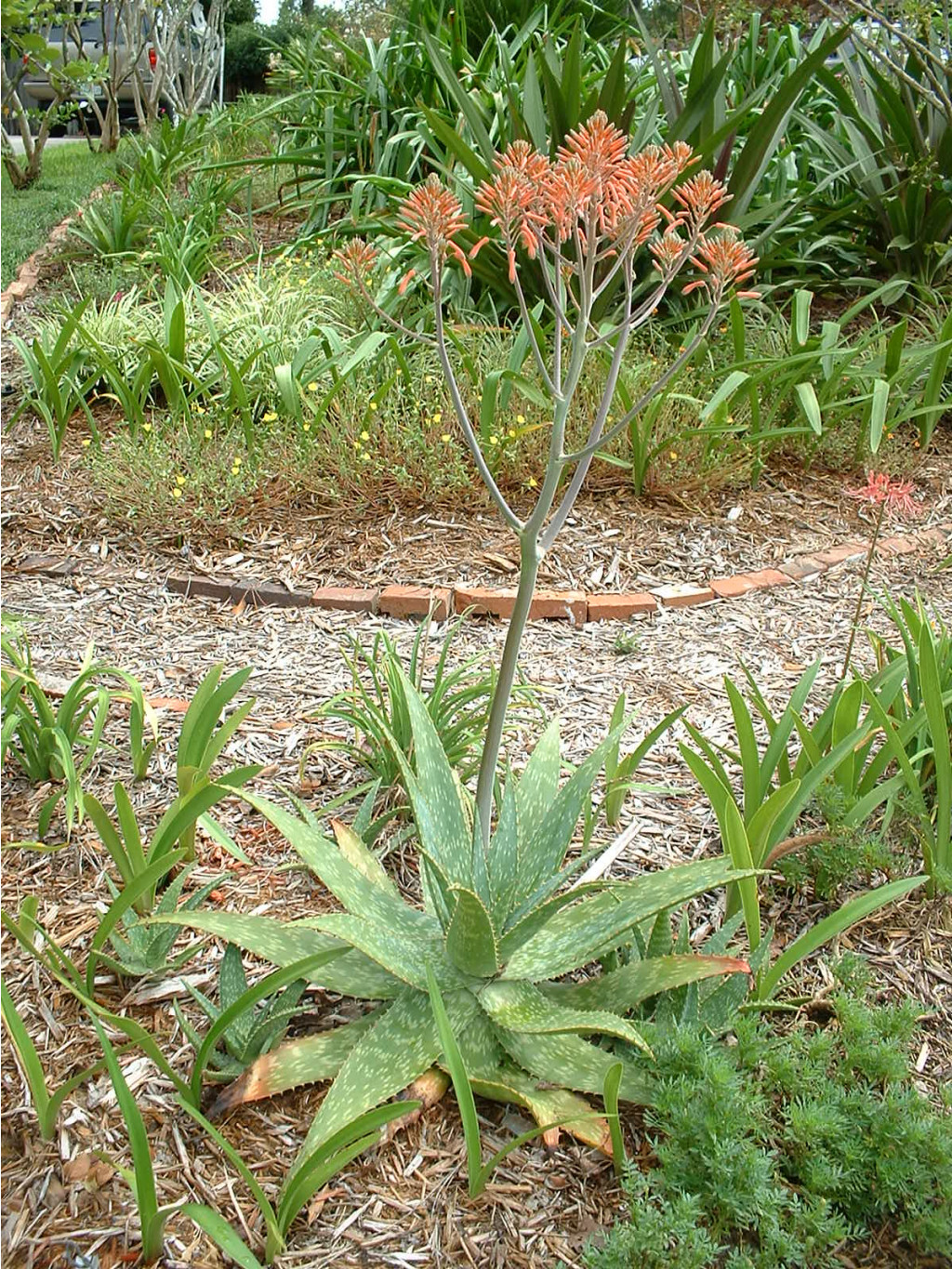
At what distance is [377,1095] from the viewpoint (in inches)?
54.6

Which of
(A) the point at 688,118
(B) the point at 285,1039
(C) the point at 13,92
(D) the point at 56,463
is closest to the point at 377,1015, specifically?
(B) the point at 285,1039

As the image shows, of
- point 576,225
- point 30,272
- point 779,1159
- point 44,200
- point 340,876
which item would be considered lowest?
point 779,1159

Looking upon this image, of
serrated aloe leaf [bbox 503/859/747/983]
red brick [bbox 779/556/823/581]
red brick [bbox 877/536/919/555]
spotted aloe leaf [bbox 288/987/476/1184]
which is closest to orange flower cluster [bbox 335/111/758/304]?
serrated aloe leaf [bbox 503/859/747/983]

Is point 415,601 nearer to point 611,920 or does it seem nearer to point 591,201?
point 611,920

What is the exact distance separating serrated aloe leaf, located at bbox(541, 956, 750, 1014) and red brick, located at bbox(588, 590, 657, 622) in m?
1.61

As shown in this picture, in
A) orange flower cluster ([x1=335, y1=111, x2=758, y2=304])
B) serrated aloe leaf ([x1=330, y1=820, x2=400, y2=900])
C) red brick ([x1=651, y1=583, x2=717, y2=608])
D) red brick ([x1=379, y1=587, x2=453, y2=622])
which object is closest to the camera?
orange flower cluster ([x1=335, y1=111, x2=758, y2=304])

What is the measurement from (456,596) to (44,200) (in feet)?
22.3

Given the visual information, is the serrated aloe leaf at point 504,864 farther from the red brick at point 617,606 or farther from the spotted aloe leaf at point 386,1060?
the red brick at point 617,606

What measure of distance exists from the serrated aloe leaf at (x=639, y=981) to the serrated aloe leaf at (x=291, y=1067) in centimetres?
30

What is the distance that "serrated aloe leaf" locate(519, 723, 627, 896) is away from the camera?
66.3 inches

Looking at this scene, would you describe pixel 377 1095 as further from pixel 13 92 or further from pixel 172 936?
pixel 13 92

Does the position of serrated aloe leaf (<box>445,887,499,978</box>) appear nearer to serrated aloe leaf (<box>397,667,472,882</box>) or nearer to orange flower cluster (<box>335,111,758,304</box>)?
serrated aloe leaf (<box>397,667,472,882</box>)

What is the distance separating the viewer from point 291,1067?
1.51 m

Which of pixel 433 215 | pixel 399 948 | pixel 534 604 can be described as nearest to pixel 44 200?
pixel 534 604
